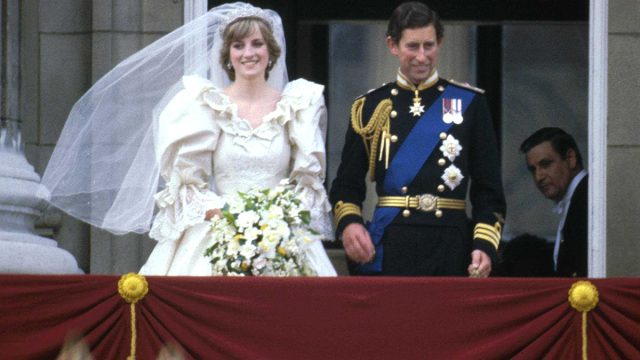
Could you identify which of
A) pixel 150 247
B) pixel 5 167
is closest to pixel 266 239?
pixel 5 167

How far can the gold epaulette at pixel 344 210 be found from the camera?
947cm

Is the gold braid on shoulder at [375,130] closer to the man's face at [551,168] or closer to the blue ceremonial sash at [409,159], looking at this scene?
the blue ceremonial sash at [409,159]

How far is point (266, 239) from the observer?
880 centimetres

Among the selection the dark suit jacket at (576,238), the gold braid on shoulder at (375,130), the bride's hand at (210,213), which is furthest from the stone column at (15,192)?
the dark suit jacket at (576,238)

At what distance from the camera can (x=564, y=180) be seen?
1170cm

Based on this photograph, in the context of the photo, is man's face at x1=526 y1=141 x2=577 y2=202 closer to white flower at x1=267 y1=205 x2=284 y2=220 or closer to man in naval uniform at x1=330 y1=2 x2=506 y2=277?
man in naval uniform at x1=330 y1=2 x2=506 y2=277

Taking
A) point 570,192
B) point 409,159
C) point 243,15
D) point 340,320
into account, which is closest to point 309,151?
point 409,159

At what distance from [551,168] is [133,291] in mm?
3873

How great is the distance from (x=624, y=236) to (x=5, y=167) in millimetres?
3473

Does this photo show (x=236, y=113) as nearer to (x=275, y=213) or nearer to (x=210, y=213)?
(x=210, y=213)

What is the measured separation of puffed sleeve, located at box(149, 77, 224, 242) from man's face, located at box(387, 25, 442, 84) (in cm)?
86

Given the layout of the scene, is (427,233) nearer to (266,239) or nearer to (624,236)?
(266,239)

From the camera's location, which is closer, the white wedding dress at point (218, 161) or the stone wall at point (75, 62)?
the white wedding dress at point (218, 161)

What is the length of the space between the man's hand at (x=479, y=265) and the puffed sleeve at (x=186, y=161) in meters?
1.12
